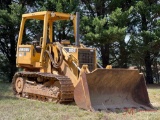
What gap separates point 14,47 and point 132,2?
358 inches

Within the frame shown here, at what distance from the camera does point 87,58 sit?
9.41 meters

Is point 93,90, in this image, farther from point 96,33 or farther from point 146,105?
point 96,33

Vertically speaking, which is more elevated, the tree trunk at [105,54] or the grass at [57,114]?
the tree trunk at [105,54]

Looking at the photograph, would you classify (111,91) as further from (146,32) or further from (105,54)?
(105,54)

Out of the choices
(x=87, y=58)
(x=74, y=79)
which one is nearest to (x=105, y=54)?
(x=87, y=58)

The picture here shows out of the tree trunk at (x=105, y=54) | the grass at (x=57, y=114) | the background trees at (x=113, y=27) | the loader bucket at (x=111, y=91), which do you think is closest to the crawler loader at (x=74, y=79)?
the loader bucket at (x=111, y=91)

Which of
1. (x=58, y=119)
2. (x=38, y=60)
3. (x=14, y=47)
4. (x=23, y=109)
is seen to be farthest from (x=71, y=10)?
(x=58, y=119)

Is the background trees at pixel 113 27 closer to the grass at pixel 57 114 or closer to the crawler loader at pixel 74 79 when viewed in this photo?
the crawler loader at pixel 74 79

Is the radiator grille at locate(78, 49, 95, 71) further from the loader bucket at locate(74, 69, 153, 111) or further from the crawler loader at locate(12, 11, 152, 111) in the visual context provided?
the loader bucket at locate(74, 69, 153, 111)

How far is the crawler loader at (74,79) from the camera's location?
26.4 feet

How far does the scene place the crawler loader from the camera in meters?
8.05

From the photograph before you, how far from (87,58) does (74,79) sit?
2.61 feet

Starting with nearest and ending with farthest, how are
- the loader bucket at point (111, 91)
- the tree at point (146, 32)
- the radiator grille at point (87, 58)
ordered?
the loader bucket at point (111, 91), the radiator grille at point (87, 58), the tree at point (146, 32)

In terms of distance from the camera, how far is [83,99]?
776cm
